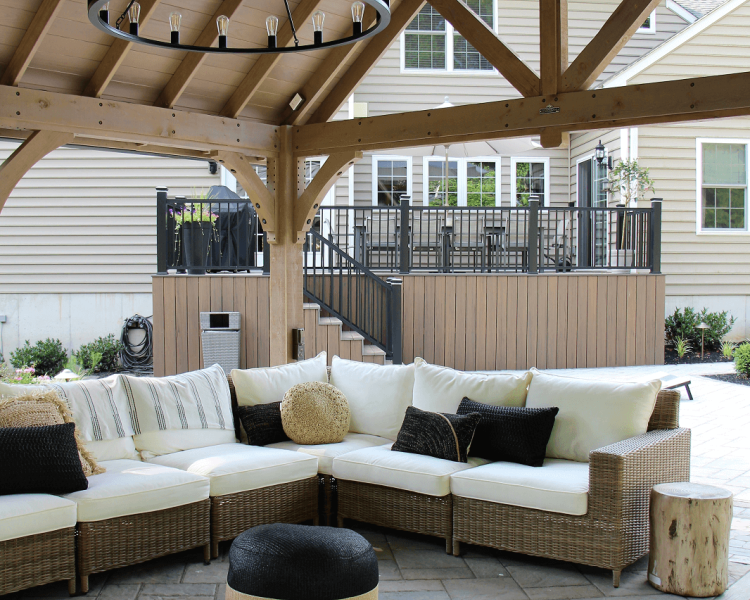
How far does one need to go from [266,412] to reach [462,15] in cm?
300

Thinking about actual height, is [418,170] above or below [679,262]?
above

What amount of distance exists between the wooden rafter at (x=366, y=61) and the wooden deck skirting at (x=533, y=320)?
320cm

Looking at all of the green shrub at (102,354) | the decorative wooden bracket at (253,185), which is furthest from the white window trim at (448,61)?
the decorative wooden bracket at (253,185)

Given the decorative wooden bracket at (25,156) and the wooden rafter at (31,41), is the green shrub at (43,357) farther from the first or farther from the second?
the wooden rafter at (31,41)

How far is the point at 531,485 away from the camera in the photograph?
11.6ft

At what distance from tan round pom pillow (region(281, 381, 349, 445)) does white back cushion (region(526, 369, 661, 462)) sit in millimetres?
1189

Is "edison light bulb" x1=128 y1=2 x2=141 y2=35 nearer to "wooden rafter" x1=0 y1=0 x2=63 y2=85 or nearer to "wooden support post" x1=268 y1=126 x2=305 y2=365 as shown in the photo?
"wooden rafter" x1=0 y1=0 x2=63 y2=85

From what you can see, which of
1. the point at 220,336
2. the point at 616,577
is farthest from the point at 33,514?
the point at 220,336

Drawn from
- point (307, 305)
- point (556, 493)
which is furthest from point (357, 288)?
point (556, 493)

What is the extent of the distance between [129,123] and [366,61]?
2.03 meters

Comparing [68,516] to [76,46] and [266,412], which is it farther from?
[76,46]

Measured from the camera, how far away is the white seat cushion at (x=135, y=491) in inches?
131

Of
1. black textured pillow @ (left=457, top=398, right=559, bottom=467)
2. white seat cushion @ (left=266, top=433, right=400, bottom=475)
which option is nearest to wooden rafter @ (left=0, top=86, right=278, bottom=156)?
white seat cushion @ (left=266, top=433, right=400, bottom=475)

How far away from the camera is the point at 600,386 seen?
156 inches
